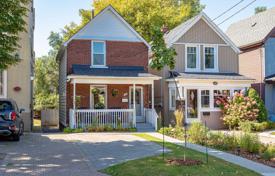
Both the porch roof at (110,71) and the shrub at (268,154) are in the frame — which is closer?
the shrub at (268,154)

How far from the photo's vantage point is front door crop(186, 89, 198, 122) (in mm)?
25852

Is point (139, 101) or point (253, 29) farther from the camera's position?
point (253, 29)

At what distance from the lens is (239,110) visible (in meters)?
24.4

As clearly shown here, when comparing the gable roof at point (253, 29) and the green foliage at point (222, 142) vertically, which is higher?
the gable roof at point (253, 29)

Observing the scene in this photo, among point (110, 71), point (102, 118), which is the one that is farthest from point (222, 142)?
point (110, 71)

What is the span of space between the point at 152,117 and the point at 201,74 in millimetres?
5184

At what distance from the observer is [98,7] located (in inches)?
1761

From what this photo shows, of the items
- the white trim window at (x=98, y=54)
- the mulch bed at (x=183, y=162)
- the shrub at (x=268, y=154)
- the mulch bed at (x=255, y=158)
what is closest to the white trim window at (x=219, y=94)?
the white trim window at (x=98, y=54)

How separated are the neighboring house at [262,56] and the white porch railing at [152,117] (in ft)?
32.2

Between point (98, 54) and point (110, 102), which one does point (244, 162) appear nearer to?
point (110, 102)

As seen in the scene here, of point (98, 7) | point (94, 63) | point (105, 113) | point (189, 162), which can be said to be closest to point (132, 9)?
point (98, 7)

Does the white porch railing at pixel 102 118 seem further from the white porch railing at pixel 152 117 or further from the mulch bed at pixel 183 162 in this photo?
the mulch bed at pixel 183 162

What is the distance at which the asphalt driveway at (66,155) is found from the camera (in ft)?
33.4

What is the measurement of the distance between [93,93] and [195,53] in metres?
7.96
